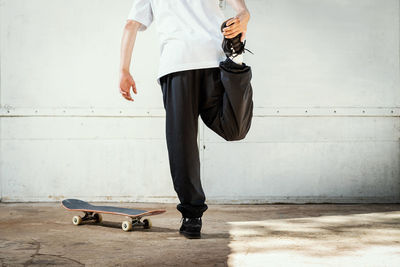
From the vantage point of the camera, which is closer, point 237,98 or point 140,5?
point 237,98

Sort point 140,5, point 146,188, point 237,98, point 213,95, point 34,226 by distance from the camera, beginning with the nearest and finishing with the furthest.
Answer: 1. point 237,98
2. point 213,95
3. point 140,5
4. point 34,226
5. point 146,188

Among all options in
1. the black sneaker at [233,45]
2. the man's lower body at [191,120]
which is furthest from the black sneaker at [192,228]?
the black sneaker at [233,45]

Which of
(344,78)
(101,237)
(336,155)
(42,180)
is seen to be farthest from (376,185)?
(42,180)

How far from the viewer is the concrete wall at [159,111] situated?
4.06 meters

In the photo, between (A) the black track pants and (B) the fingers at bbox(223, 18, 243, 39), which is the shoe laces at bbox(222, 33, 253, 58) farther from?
(A) the black track pants

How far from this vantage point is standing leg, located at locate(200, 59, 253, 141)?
203 cm

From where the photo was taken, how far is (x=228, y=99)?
2.11 metres

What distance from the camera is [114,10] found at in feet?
13.5

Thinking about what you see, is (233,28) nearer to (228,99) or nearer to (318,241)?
(228,99)

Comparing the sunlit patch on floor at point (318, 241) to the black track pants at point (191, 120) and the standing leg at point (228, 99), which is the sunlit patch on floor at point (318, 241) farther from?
the standing leg at point (228, 99)

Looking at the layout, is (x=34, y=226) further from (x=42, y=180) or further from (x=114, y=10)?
(x=114, y=10)

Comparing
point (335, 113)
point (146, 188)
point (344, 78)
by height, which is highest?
point (344, 78)

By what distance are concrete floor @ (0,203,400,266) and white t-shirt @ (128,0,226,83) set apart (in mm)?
866

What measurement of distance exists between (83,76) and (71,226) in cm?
171
